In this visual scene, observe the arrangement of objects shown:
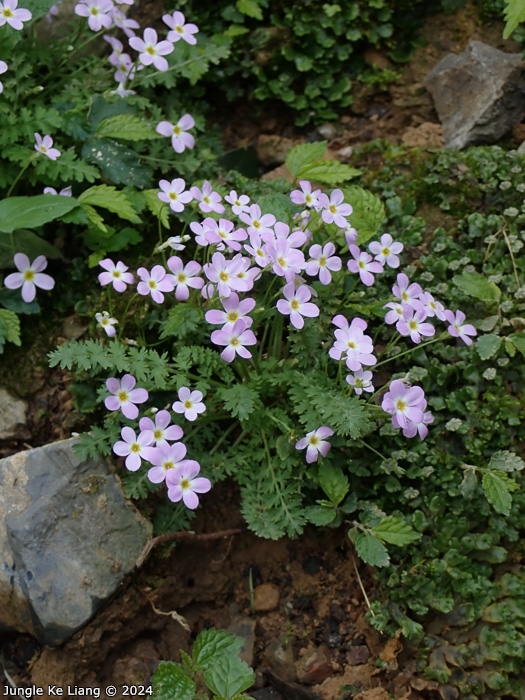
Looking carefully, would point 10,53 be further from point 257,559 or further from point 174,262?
point 257,559

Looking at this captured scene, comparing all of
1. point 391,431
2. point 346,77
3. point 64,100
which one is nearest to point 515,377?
point 391,431

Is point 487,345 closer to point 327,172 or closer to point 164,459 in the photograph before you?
point 327,172

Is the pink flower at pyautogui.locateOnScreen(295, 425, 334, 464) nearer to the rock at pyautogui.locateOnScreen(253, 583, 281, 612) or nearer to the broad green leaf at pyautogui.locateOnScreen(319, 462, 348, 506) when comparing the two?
the broad green leaf at pyautogui.locateOnScreen(319, 462, 348, 506)

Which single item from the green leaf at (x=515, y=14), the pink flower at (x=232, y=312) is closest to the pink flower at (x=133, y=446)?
the pink flower at (x=232, y=312)

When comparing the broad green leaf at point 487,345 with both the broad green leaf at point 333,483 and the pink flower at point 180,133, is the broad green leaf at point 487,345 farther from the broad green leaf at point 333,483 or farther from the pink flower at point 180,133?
the pink flower at point 180,133

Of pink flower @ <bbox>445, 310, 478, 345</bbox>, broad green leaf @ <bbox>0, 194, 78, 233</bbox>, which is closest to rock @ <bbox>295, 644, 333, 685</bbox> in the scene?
pink flower @ <bbox>445, 310, 478, 345</bbox>

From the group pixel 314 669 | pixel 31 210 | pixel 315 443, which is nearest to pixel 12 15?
pixel 31 210
